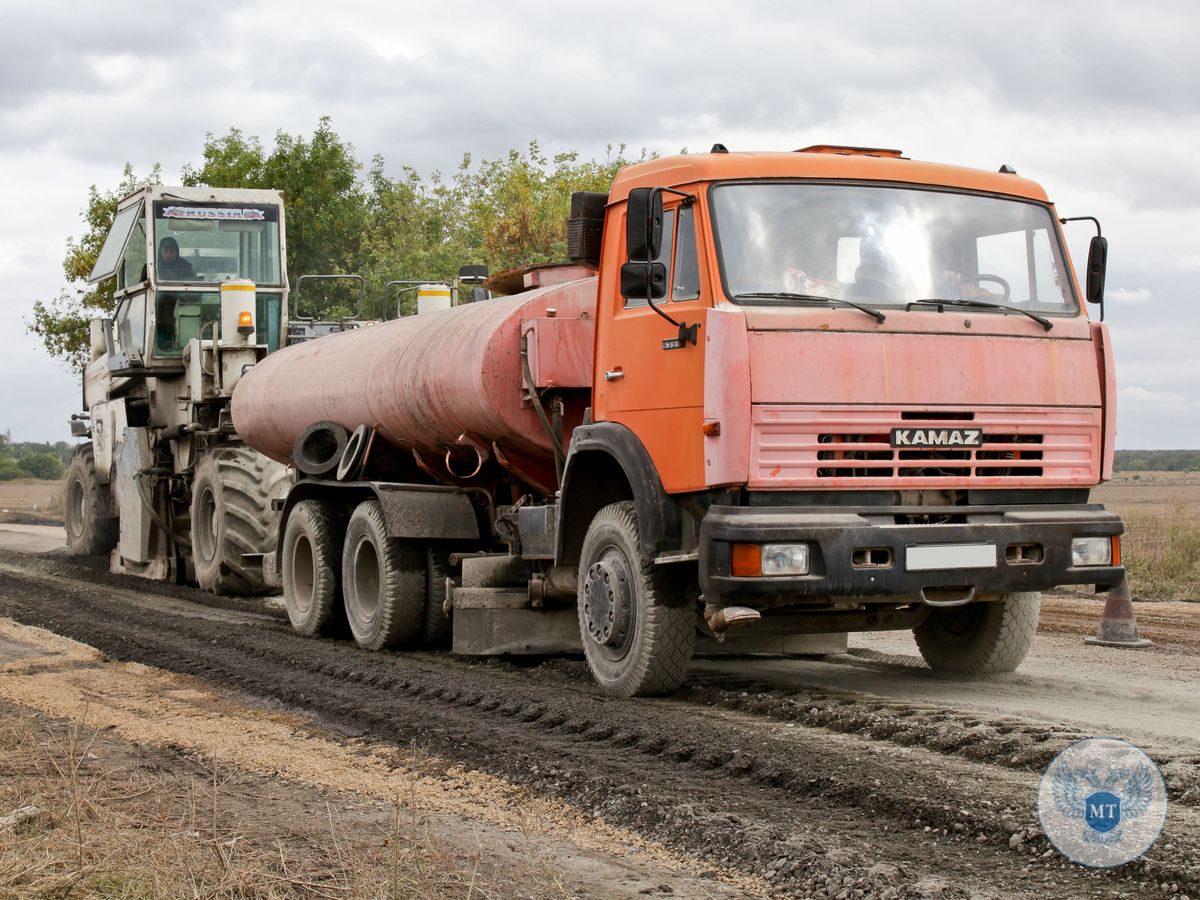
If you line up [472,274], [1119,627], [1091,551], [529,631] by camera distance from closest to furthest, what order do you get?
[1091,551] → [529,631] → [1119,627] → [472,274]

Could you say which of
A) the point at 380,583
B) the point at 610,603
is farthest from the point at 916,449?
the point at 380,583

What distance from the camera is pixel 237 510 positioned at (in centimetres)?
1483

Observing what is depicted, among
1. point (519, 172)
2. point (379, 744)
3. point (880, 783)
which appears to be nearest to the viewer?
point (880, 783)

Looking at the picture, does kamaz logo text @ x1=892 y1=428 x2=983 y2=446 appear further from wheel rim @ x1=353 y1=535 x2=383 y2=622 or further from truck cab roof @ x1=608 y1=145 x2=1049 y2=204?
wheel rim @ x1=353 y1=535 x2=383 y2=622

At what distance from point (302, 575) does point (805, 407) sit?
647cm

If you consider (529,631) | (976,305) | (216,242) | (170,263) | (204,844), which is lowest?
(204,844)

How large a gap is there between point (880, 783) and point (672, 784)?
84 centimetres

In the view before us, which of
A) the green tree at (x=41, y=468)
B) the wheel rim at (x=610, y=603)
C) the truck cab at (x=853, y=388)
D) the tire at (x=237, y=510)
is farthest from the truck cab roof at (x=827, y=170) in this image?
the green tree at (x=41, y=468)

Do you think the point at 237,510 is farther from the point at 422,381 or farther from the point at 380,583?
the point at 422,381

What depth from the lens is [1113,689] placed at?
28.9ft

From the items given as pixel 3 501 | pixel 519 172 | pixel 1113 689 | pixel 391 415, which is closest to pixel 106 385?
pixel 391 415

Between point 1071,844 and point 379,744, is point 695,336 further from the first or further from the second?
point 1071,844

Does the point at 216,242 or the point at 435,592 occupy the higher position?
the point at 216,242

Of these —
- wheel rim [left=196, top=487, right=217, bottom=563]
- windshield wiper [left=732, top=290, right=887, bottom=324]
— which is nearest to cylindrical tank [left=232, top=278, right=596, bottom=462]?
windshield wiper [left=732, top=290, right=887, bottom=324]
